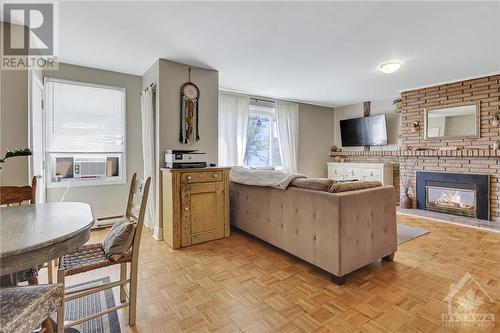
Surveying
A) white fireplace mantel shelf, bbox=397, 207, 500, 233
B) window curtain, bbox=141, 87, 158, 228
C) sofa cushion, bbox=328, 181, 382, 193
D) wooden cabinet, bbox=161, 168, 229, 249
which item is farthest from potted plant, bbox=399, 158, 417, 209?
window curtain, bbox=141, 87, 158, 228

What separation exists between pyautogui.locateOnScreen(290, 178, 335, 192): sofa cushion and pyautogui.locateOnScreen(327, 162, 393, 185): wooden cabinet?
3380 millimetres

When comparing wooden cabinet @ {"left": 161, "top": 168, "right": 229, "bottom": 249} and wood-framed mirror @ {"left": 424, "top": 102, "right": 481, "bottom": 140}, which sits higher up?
wood-framed mirror @ {"left": 424, "top": 102, "right": 481, "bottom": 140}

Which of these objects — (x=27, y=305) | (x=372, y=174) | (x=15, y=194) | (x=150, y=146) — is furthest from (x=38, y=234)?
(x=372, y=174)

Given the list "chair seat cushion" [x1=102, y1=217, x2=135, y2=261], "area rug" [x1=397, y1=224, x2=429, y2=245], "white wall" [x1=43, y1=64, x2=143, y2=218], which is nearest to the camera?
"chair seat cushion" [x1=102, y1=217, x2=135, y2=261]

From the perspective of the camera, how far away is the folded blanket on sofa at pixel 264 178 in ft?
8.19

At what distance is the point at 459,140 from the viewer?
4.23m

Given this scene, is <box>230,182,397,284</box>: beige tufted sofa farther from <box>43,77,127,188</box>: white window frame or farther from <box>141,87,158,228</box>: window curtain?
<box>43,77,127,188</box>: white window frame

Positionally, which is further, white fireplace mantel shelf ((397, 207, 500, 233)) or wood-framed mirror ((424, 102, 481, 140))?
wood-framed mirror ((424, 102, 481, 140))

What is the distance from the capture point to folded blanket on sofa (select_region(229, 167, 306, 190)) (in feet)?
8.19

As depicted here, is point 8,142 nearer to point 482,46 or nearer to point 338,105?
point 482,46

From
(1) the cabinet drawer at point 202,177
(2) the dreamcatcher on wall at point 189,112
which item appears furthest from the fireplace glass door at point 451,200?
(2) the dreamcatcher on wall at point 189,112

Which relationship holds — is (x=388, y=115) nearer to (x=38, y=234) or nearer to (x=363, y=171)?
(x=363, y=171)

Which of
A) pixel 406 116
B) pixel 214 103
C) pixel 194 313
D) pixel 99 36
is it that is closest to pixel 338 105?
pixel 406 116

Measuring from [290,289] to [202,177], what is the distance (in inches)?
62.6
